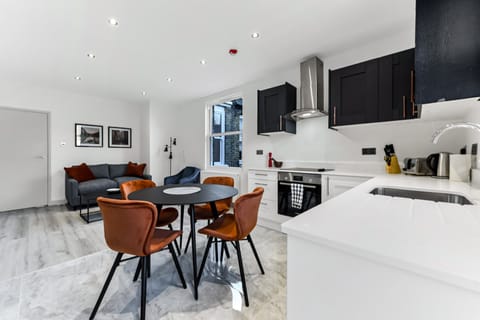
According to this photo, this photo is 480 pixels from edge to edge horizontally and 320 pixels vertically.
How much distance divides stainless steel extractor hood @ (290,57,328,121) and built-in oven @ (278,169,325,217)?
930mm

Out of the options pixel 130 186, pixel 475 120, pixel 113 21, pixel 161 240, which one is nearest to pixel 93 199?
pixel 130 186

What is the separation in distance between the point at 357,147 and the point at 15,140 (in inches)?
246

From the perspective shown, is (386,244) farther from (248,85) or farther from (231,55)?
(248,85)

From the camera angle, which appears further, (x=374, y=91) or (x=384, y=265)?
(x=374, y=91)

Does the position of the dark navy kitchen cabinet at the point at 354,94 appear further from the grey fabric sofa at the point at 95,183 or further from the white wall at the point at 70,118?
the white wall at the point at 70,118

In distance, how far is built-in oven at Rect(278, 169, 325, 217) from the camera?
270cm

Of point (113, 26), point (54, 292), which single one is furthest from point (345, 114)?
point (54, 292)

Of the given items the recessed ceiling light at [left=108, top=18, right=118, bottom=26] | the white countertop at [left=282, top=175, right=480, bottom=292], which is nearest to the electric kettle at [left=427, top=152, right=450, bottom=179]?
the white countertop at [left=282, top=175, right=480, bottom=292]

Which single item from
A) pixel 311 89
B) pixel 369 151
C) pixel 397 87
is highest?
pixel 311 89

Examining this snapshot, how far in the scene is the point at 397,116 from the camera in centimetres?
224

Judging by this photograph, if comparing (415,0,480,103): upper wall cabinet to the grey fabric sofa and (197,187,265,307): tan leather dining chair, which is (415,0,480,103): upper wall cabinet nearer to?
(197,187,265,307): tan leather dining chair

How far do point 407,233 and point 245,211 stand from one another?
115cm

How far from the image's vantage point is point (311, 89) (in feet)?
10.1

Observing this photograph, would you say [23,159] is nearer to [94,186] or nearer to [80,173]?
[80,173]
